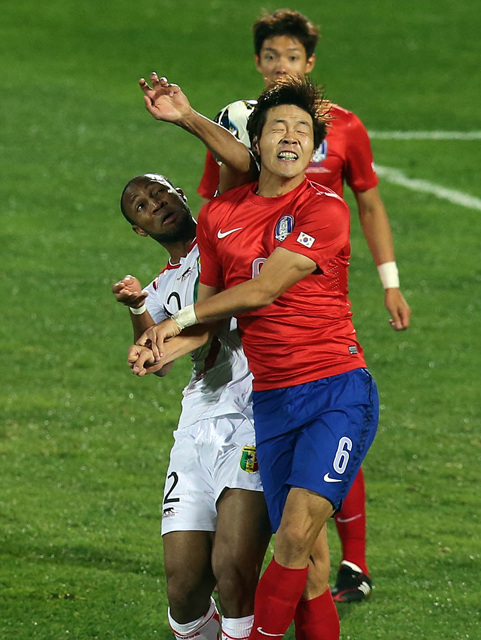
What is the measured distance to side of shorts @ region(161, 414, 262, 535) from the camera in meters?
5.07

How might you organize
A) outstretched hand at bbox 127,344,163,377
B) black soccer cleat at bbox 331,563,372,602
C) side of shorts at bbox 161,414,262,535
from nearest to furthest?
outstretched hand at bbox 127,344,163,377
side of shorts at bbox 161,414,262,535
black soccer cleat at bbox 331,563,372,602

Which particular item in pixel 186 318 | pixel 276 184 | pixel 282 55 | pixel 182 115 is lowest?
pixel 186 318

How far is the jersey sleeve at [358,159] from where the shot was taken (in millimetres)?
6715

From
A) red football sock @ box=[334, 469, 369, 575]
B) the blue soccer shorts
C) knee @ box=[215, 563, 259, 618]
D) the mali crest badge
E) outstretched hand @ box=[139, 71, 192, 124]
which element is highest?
outstretched hand @ box=[139, 71, 192, 124]

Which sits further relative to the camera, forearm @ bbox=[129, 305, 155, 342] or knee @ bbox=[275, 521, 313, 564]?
forearm @ bbox=[129, 305, 155, 342]

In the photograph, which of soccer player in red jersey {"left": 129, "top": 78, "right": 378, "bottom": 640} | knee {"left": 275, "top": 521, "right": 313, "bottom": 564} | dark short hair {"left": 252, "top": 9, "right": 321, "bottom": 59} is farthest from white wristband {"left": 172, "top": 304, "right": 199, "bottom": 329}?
dark short hair {"left": 252, "top": 9, "right": 321, "bottom": 59}

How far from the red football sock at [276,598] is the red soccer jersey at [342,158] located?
2.46 m

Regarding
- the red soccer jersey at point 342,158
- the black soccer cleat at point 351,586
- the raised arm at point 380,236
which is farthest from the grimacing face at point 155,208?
the black soccer cleat at point 351,586

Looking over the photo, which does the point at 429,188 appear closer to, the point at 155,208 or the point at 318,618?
the point at 155,208

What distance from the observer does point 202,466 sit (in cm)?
520

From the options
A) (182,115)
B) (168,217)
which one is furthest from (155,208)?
(182,115)

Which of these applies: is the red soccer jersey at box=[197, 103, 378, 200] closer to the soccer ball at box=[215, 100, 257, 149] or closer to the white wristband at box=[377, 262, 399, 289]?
the white wristband at box=[377, 262, 399, 289]

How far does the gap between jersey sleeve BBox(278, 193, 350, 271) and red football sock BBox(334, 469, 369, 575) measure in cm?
183

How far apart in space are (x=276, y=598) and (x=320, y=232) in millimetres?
1410
